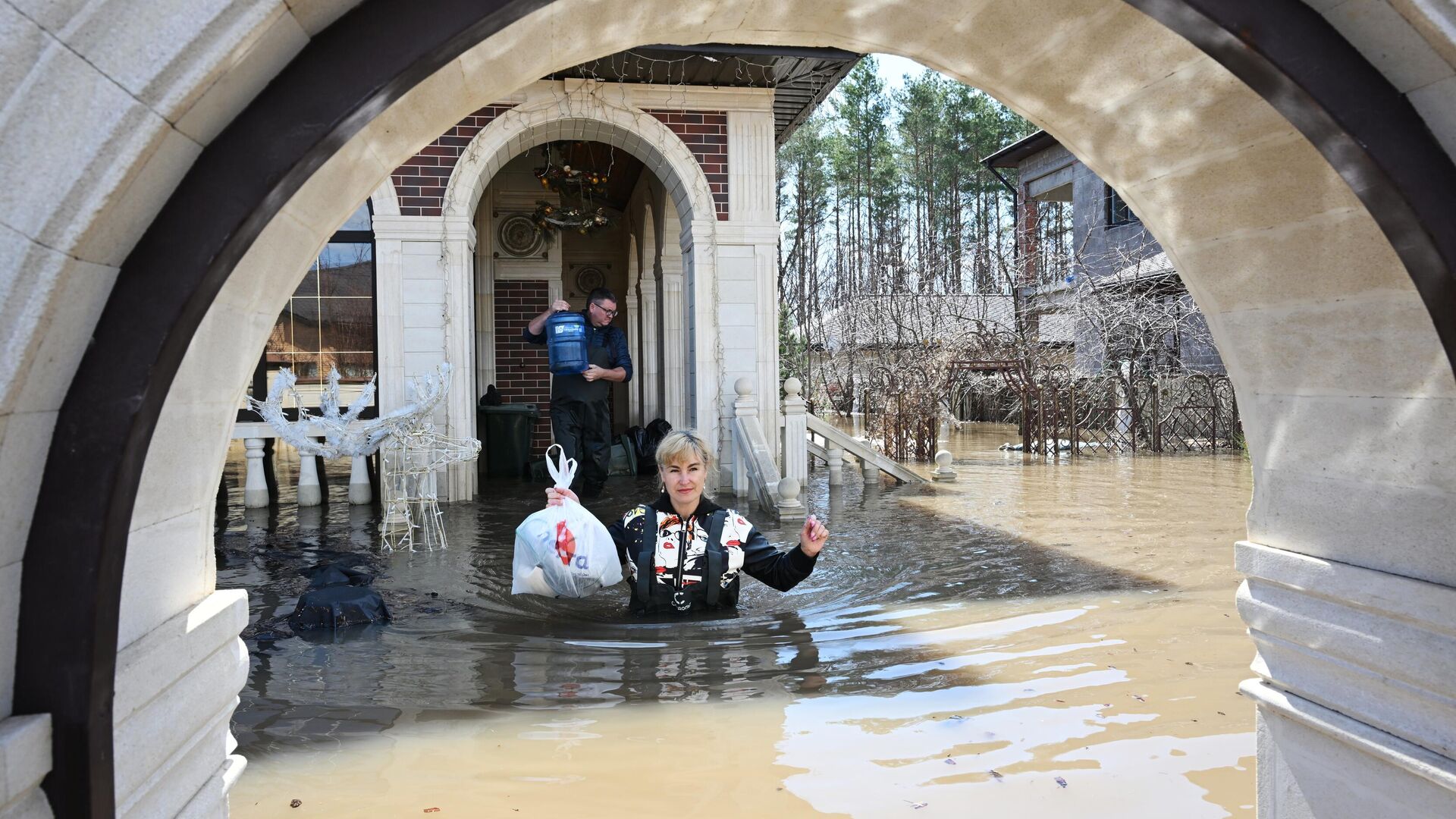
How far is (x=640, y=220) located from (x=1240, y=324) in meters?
12.2

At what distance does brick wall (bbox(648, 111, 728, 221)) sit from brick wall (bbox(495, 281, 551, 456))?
16.7ft

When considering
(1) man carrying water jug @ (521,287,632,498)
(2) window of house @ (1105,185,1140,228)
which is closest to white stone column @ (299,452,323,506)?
(1) man carrying water jug @ (521,287,632,498)

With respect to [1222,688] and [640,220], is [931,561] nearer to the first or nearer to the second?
[1222,688]

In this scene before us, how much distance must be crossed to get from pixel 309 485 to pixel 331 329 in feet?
5.19

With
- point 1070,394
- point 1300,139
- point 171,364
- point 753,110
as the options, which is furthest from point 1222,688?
point 1070,394

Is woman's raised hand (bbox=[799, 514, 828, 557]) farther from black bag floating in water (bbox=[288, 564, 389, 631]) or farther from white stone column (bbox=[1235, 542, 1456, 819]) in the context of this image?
black bag floating in water (bbox=[288, 564, 389, 631])

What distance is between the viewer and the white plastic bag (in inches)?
182

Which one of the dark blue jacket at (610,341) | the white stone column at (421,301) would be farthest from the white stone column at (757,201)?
the white stone column at (421,301)

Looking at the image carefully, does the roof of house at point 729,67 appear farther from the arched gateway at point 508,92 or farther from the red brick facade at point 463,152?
the arched gateway at point 508,92

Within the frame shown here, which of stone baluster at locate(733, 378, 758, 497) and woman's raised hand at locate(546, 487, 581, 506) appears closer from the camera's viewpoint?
woman's raised hand at locate(546, 487, 581, 506)

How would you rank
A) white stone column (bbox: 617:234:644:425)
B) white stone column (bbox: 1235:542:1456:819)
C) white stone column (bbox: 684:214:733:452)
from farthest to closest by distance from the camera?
white stone column (bbox: 617:234:644:425) → white stone column (bbox: 684:214:733:452) → white stone column (bbox: 1235:542:1456:819)

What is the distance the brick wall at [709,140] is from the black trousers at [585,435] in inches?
94.6

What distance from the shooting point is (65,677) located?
56.6 inches

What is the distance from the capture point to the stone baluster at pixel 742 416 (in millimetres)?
9773
